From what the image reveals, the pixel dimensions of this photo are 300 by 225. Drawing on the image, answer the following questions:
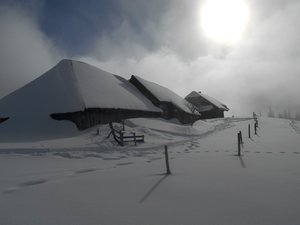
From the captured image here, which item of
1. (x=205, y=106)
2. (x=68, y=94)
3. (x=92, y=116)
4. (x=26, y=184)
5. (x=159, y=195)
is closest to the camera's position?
(x=159, y=195)

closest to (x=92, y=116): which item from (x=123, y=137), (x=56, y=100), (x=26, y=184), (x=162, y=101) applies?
(x=56, y=100)

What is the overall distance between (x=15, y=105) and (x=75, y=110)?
6.05 m

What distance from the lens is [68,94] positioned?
76.9 feet

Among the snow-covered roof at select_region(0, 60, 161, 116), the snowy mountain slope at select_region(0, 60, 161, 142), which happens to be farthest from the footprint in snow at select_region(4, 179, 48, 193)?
the snow-covered roof at select_region(0, 60, 161, 116)

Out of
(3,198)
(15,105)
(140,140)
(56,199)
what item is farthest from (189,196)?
(15,105)

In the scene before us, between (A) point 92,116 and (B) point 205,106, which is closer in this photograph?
(A) point 92,116

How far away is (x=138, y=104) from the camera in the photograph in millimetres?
29266

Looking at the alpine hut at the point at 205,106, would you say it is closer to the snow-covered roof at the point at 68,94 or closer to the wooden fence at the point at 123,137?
the snow-covered roof at the point at 68,94

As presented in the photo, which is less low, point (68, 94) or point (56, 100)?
point (68, 94)

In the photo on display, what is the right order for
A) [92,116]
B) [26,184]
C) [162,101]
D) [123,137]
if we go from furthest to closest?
[162,101], [92,116], [123,137], [26,184]

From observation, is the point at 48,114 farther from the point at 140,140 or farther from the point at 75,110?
the point at 140,140

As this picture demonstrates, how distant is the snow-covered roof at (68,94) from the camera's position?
22406 millimetres

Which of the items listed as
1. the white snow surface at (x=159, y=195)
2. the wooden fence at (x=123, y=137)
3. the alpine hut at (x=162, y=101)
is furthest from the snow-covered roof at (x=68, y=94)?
the white snow surface at (x=159, y=195)

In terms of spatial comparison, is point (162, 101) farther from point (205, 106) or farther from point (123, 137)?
point (205, 106)
